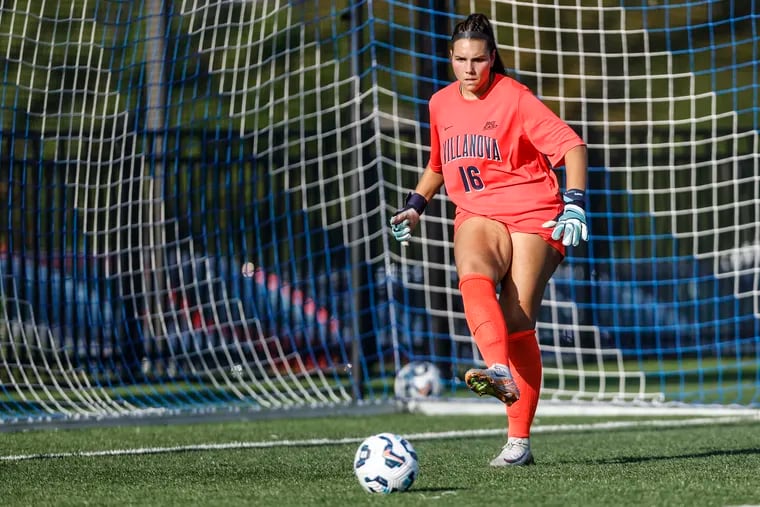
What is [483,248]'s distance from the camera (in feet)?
16.7

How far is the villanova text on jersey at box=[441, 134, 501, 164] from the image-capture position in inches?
206

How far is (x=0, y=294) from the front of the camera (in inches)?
314

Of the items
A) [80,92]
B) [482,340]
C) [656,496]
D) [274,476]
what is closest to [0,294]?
[80,92]

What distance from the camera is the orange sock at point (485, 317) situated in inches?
189

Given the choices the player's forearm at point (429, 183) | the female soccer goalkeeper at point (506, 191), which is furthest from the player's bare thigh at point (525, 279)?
the player's forearm at point (429, 183)

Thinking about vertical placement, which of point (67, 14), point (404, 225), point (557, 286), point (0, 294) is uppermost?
point (67, 14)

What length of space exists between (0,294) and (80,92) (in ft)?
4.55

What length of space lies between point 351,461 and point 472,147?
4.97ft

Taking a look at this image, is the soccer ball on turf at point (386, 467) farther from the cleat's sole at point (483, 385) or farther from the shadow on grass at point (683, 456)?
the shadow on grass at point (683, 456)

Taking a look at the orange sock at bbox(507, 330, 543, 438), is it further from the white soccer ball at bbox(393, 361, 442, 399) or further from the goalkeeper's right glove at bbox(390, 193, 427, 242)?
the white soccer ball at bbox(393, 361, 442, 399)

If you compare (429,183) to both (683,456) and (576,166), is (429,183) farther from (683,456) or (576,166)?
(683,456)

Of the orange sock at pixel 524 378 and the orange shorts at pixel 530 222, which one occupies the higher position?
the orange shorts at pixel 530 222

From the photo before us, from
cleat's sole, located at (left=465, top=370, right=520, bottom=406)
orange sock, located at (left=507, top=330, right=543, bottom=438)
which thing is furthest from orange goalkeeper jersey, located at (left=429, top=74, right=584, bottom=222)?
cleat's sole, located at (left=465, top=370, right=520, bottom=406)

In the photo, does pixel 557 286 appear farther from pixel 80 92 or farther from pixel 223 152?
pixel 80 92
